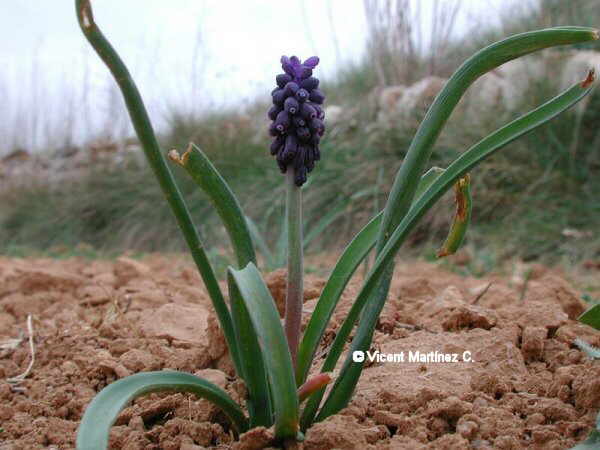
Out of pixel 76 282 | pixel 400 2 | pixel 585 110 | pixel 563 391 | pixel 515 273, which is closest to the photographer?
pixel 563 391

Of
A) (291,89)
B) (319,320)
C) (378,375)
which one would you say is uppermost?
(291,89)

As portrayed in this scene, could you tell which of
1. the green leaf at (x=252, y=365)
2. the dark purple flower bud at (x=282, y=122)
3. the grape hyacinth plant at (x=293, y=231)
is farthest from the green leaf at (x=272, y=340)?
the dark purple flower bud at (x=282, y=122)

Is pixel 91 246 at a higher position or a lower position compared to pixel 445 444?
lower

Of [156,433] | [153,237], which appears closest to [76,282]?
[156,433]

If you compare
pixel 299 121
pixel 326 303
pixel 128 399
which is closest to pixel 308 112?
pixel 299 121

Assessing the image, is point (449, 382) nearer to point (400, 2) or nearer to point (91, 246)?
point (91, 246)

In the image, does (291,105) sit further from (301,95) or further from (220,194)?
(220,194)

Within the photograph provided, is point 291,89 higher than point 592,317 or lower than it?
higher

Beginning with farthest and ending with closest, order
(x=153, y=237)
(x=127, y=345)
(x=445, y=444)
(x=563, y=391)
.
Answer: (x=153, y=237) → (x=127, y=345) → (x=563, y=391) → (x=445, y=444)
